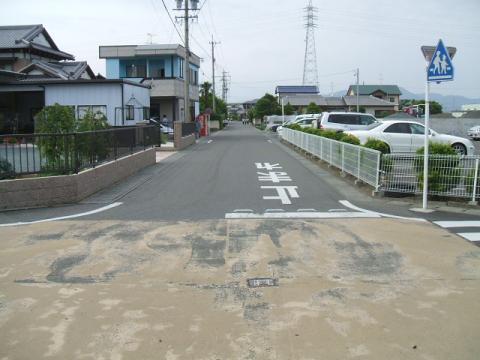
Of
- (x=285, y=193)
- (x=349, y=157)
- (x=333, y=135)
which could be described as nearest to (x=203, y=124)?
(x=333, y=135)

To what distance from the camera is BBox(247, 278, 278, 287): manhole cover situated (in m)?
5.50

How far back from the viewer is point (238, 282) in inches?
220

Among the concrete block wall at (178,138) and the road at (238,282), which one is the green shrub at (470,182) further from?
the concrete block wall at (178,138)

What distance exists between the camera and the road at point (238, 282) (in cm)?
412

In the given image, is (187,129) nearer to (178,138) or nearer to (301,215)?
(178,138)

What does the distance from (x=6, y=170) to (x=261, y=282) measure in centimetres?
671

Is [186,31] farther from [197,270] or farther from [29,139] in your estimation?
[197,270]

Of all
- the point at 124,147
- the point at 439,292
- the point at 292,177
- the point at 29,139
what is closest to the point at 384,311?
the point at 439,292

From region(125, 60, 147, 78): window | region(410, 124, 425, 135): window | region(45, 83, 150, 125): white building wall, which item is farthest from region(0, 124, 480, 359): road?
region(125, 60, 147, 78): window

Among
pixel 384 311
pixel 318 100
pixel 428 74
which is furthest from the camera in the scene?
pixel 318 100

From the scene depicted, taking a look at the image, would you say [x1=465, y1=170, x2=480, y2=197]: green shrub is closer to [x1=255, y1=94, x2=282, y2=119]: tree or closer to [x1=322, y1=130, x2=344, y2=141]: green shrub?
[x1=322, y1=130, x2=344, y2=141]: green shrub

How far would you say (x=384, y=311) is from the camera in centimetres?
475

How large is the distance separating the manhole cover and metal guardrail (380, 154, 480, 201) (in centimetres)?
602

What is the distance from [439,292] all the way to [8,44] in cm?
3799
